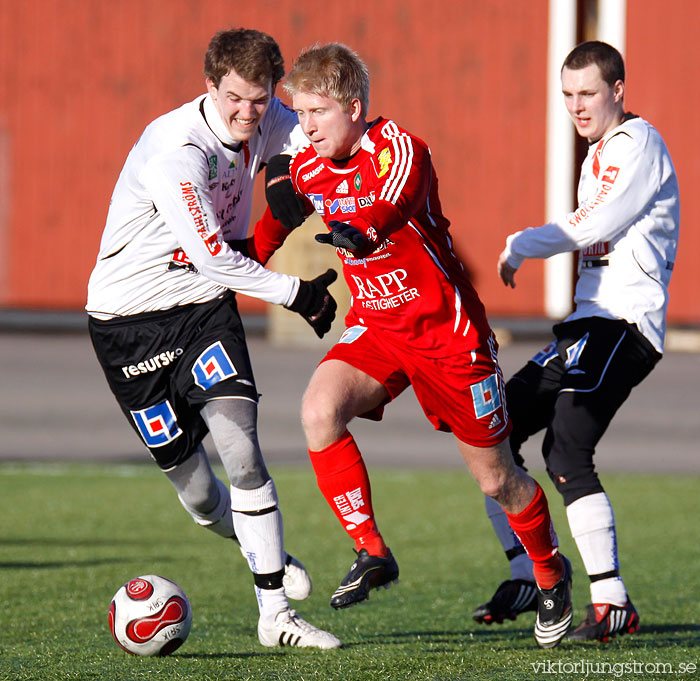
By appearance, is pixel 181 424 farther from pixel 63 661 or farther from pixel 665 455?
pixel 665 455

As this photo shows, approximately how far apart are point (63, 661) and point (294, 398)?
1208cm

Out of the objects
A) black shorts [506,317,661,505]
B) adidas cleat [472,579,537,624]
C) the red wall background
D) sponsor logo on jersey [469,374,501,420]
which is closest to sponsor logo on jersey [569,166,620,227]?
black shorts [506,317,661,505]

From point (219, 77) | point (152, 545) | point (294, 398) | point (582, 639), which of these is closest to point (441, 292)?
point (219, 77)

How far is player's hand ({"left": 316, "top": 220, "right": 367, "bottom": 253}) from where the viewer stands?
4273mm

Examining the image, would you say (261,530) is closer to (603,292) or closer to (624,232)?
(603,292)

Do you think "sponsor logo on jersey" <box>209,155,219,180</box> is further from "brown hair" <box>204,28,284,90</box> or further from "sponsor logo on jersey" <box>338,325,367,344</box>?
"sponsor logo on jersey" <box>338,325,367,344</box>

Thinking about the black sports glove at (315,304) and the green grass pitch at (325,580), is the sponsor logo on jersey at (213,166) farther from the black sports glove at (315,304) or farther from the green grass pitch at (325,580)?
the green grass pitch at (325,580)

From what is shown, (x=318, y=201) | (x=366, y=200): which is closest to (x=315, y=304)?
(x=318, y=201)

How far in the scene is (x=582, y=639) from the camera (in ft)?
16.9

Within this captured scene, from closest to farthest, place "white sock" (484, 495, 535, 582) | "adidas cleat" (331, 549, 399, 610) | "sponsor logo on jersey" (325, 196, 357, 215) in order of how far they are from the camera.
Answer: "adidas cleat" (331, 549, 399, 610)
"sponsor logo on jersey" (325, 196, 357, 215)
"white sock" (484, 495, 535, 582)

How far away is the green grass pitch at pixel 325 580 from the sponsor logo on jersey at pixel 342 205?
5.81 feet

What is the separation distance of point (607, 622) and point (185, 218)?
8.15ft

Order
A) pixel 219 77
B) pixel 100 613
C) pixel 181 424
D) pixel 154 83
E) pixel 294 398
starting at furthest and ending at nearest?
pixel 154 83, pixel 294 398, pixel 100 613, pixel 181 424, pixel 219 77

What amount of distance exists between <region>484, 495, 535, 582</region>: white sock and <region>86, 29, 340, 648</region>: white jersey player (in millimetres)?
943
